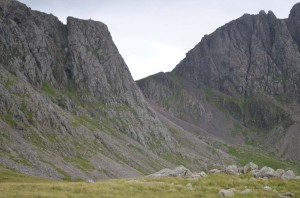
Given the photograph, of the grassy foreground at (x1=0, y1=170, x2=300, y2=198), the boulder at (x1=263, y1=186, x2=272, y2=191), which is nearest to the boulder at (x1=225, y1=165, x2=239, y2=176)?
the grassy foreground at (x1=0, y1=170, x2=300, y2=198)

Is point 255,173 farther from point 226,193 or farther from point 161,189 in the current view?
point 161,189

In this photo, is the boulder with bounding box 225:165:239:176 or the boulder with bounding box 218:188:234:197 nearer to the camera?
the boulder with bounding box 218:188:234:197

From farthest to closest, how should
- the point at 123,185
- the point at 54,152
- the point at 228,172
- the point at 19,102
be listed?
1. the point at 19,102
2. the point at 54,152
3. the point at 228,172
4. the point at 123,185

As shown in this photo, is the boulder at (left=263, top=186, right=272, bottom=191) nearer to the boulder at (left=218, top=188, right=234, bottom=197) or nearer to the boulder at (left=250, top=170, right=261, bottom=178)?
the boulder at (left=218, top=188, right=234, bottom=197)

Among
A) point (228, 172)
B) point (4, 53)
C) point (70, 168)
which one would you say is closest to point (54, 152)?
point (70, 168)

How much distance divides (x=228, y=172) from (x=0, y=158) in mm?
82258

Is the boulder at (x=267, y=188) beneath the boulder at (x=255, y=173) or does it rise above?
above

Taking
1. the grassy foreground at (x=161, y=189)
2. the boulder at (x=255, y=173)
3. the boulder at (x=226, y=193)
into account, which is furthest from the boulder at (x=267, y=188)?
the boulder at (x=255, y=173)

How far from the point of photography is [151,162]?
198375 mm

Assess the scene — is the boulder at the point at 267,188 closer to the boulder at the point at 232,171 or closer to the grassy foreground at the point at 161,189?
the grassy foreground at the point at 161,189

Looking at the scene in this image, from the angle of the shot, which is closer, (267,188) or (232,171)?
(267,188)

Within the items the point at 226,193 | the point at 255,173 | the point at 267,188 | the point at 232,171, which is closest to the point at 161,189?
the point at 226,193

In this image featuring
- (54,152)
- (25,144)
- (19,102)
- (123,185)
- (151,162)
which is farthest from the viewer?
(151,162)

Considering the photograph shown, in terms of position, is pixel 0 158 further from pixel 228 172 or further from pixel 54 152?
pixel 228 172
